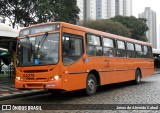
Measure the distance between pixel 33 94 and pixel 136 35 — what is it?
195ft

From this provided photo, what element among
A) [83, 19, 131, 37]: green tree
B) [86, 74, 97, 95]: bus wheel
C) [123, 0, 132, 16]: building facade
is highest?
[123, 0, 132, 16]: building facade

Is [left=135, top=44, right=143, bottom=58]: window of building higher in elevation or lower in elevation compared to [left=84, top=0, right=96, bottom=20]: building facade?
lower

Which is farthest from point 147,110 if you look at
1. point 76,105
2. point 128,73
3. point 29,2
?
point 29,2

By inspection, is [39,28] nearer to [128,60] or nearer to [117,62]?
[117,62]

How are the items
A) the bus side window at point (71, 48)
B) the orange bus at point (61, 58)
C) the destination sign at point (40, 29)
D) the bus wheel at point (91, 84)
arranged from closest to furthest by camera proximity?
the orange bus at point (61, 58)
the bus side window at point (71, 48)
the destination sign at point (40, 29)
the bus wheel at point (91, 84)

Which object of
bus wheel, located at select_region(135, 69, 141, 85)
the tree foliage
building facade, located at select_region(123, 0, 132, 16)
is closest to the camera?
bus wheel, located at select_region(135, 69, 141, 85)

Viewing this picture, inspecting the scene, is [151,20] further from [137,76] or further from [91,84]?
[91,84]

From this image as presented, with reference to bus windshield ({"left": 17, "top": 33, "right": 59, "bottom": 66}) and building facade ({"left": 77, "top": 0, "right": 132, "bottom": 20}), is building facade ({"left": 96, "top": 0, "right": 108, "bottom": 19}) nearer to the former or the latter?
building facade ({"left": 77, "top": 0, "right": 132, "bottom": 20})

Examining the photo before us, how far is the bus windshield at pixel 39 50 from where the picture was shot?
11.2m

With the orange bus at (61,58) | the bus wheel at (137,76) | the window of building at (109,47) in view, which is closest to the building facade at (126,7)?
the bus wheel at (137,76)

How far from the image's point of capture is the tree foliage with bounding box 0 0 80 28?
100ft

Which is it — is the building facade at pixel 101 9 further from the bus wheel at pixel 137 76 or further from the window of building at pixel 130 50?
the window of building at pixel 130 50

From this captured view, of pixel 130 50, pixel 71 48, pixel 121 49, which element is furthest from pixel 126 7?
pixel 71 48

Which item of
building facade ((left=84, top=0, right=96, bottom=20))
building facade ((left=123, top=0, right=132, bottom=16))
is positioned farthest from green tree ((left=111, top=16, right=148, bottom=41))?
building facade ((left=123, top=0, right=132, bottom=16))
